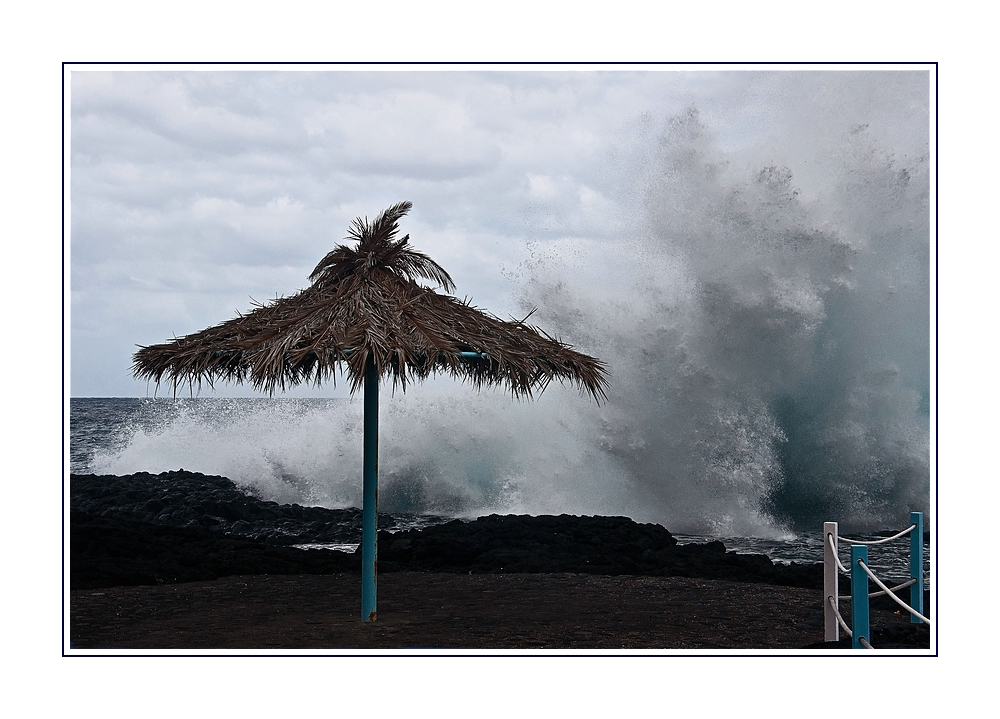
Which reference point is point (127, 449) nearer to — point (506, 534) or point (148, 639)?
point (506, 534)

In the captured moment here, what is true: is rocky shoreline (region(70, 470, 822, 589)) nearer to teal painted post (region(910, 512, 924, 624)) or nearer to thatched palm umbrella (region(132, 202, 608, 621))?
teal painted post (region(910, 512, 924, 624))

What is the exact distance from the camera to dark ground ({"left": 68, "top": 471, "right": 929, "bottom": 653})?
5.67 m

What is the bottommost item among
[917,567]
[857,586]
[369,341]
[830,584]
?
[917,567]

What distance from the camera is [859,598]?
500 cm

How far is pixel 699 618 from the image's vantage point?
644 centimetres

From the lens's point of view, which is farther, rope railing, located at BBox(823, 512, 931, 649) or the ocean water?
the ocean water

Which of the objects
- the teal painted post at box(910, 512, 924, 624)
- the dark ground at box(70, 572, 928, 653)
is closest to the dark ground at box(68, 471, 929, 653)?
the dark ground at box(70, 572, 928, 653)

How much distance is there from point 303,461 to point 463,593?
8735mm

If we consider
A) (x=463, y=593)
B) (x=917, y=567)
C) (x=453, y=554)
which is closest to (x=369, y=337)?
(x=463, y=593)

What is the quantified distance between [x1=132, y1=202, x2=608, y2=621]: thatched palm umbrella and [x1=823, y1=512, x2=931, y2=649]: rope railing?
199cm

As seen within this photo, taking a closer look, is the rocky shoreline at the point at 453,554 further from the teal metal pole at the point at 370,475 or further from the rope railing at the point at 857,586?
the teal metal pole at the point at 370,475

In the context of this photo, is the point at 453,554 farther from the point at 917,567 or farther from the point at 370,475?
the point at 917,567

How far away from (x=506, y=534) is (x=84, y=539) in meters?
4.96
